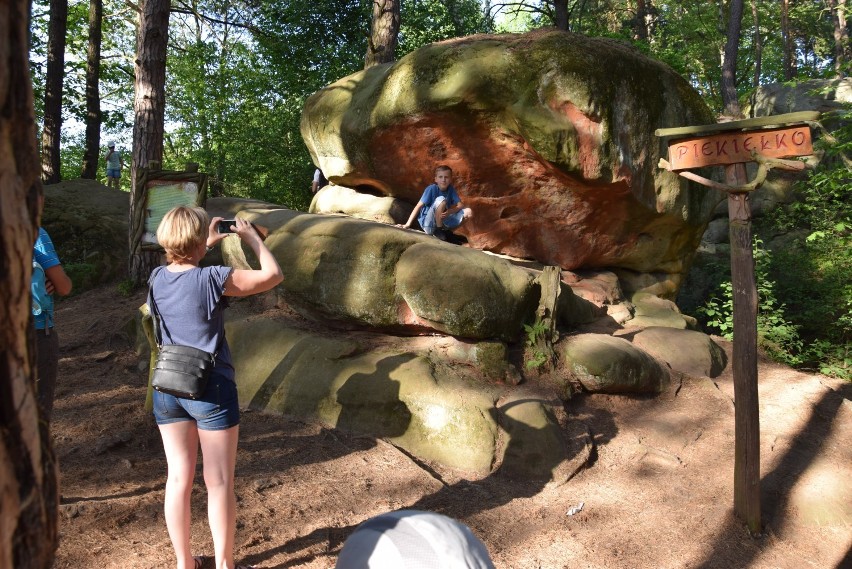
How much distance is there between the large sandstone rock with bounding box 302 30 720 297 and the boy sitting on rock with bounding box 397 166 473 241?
2.60 ft

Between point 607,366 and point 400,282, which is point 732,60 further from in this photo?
point 400,282

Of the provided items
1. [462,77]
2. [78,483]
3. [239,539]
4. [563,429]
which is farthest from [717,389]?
[78,483]

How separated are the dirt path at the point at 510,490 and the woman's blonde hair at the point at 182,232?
5.78 ft

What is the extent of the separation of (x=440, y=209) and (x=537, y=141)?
4.81ft

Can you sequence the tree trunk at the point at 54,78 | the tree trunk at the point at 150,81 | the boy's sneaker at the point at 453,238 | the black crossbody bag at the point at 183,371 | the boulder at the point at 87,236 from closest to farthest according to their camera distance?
1. the black crossbody bag at the point at 183,371
2. the tree trunk at the point at 150,81
3. the boy's sneaker at the point at 453,238
4. the boulder at the point at 87,236
5. the tree trunk at the point at 54,78

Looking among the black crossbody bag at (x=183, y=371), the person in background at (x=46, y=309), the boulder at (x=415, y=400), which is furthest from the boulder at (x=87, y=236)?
the black crossbody bag at (x=183, y=371)

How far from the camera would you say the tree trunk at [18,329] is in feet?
4.28

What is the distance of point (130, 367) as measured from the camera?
22.2ft

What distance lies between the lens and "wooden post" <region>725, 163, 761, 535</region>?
5059 mm

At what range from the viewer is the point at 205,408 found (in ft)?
9.97

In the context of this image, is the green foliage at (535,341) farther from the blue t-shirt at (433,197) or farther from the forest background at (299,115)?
the forest background at (299,115)

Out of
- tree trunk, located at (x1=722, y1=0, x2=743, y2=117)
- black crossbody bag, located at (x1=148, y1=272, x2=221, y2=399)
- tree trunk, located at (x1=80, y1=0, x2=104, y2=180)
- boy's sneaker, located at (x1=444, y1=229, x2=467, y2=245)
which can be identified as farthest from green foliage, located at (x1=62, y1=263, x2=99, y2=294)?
tree trunk, located at (x1=722, y1=0, x2=743, y2=117)

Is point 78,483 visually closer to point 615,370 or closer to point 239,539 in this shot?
point 239,539

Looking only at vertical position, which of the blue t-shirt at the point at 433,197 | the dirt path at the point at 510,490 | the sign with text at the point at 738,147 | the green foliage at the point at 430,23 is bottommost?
the dirt path at the point at 510,490
